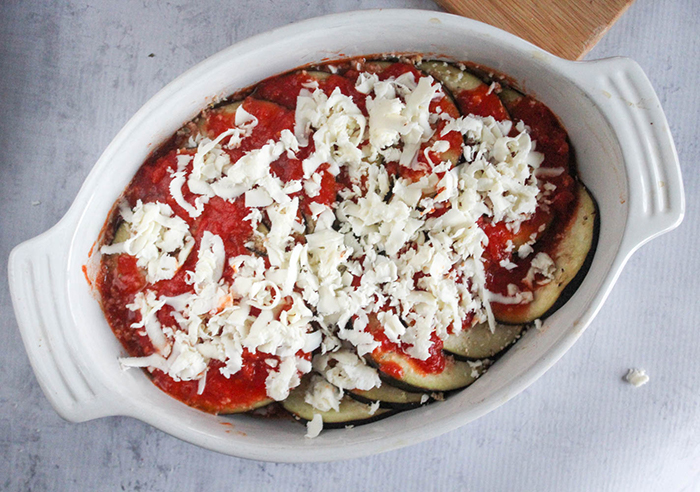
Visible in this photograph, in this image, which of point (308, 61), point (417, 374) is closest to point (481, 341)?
point (417, 374)

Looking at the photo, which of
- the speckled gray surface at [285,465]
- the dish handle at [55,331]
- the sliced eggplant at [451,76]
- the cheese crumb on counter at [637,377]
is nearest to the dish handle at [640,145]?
the sliced eggplant at [451,76]

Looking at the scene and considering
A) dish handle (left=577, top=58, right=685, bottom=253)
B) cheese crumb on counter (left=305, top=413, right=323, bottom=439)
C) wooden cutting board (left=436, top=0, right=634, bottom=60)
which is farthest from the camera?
wooden cutting board (left=436, top=0, right=634, bottom=60)

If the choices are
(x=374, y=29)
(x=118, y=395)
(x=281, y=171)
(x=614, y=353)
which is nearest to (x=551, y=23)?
(x=374, y=29)

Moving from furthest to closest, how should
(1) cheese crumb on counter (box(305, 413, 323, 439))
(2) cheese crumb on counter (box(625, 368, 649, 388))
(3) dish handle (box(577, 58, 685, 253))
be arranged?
(2) cheese crumb on counter (box(625, 368, 649, 388)), (1) cheese crumb on counter (box(305, 413, 323, 439)), (3) dish handle (box(577, 58, 685, 253))

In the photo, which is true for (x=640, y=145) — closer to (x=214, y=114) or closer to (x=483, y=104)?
(x=483, y=104)

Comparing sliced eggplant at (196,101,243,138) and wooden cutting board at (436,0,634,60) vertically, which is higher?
wooden cutting board at (436,0,634,60)

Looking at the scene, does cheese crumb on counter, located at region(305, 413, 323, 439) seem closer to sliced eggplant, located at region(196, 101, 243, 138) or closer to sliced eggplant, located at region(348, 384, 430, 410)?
sliced eggplant, located at region(348, 384, 430, 410)

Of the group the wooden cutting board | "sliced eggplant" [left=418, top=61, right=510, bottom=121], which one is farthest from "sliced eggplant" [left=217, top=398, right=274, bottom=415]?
the wooden cutting board
